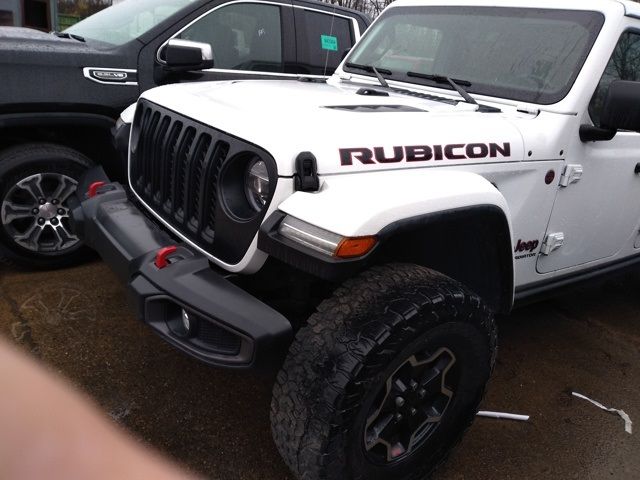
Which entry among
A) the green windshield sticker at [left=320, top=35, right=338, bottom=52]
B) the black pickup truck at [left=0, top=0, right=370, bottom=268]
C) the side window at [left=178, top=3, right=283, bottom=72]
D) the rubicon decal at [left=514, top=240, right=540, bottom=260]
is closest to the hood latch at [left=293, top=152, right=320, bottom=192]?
the rubicon decal at [left=514, top=240, right=540, bottom=260]

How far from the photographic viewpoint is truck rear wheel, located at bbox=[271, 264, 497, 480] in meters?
1.76

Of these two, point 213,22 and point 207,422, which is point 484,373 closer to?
point 207,422

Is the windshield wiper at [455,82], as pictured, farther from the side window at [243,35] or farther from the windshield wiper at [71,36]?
the windshield wiper at [71,36]

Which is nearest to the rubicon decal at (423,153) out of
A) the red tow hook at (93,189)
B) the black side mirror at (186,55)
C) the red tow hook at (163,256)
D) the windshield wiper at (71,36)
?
the red tow hook at (163,256)

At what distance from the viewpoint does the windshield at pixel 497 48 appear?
263cm

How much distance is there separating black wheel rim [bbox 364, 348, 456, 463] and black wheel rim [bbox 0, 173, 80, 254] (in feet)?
7.79

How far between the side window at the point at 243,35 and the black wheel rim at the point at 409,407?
115 inches

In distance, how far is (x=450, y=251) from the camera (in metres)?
2.36

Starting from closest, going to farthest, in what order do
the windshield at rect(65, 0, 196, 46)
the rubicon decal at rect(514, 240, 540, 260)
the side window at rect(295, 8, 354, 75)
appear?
1. the rubicon decal at rect(514, 240, 540, 260)
2. the windshield at rect(65, 0, 196, 46)
3. the side window at rect(295, 8, 354, 75)

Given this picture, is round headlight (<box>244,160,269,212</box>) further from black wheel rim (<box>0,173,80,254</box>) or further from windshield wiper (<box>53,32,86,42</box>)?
windshield wiper (<box>53,32,86,42</box>)


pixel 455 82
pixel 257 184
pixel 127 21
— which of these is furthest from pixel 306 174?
pixel 127 21

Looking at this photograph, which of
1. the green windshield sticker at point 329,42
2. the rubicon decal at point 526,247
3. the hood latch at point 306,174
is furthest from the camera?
the green windshield sticker at point 329,42

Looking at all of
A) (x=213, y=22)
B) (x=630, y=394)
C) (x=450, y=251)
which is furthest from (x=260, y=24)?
(x=630, y=394)

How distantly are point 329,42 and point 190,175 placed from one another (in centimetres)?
294
